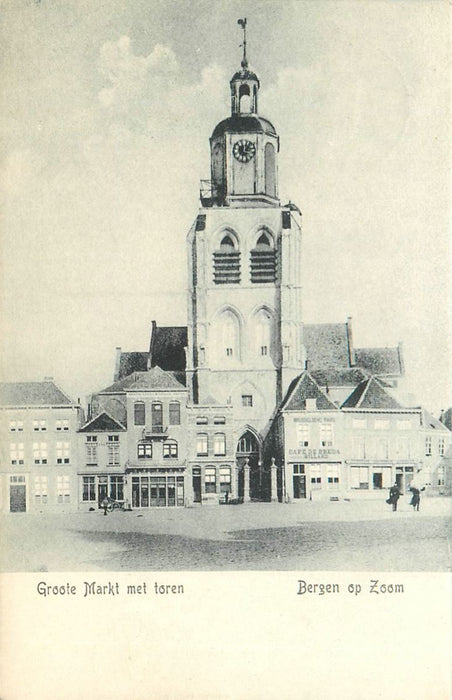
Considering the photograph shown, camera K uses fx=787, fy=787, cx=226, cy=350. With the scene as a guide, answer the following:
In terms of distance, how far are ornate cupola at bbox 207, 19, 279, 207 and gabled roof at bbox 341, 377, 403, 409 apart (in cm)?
315

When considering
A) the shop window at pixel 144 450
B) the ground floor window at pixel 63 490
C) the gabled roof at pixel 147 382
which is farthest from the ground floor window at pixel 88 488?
the gabled roof at pixel 147 382

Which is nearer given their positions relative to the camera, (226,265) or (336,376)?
(336,376)

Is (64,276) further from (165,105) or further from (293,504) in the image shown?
(293,504)

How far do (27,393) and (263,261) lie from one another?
5.03 meters

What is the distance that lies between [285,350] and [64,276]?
4.11m

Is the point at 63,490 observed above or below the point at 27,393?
below

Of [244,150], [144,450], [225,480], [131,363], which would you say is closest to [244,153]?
[244,150]

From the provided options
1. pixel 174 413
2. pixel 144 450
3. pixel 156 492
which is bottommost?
pixel 156 492

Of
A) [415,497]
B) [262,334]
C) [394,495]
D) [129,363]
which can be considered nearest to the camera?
[415,497]

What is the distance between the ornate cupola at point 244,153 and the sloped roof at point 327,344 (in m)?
2.11

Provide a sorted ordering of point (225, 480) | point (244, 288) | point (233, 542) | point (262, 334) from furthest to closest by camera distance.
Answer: point (262, 334), point (244, 288), point (225, 480), point (233, 542)

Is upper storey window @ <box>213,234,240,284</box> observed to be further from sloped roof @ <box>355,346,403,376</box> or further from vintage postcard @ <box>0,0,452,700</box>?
sloped roof @ <box>355,346,403,376</box>

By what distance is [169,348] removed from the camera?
1195 cm

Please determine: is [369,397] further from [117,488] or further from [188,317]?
[117,488]
